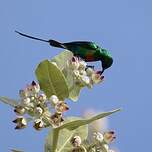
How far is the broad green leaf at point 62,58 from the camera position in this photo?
14.3 ft

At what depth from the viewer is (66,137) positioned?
4.23m

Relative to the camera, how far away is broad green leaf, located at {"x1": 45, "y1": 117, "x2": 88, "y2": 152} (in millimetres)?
4090

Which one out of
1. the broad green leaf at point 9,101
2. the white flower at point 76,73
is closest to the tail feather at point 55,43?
the white flower at point 76,73

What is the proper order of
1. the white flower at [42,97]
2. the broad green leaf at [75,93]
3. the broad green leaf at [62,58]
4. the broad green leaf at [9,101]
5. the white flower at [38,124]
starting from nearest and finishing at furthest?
the white flower at [38,124] → the white flower at [42,97] → the broad green leaf at [9,101] → the broad green leaf at [75,93] → the broad green leaf at [62,58]

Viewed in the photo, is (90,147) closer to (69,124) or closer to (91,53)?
(69,124)

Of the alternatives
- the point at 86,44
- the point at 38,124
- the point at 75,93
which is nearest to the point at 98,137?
the point at 75,93

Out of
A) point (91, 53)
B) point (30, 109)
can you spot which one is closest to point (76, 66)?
point (91, 53)

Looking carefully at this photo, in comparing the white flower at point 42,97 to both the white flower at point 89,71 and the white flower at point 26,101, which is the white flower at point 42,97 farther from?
the white flower at point 89,71

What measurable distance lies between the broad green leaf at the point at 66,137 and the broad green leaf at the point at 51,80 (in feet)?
0.51

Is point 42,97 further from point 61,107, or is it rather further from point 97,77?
point 97,77

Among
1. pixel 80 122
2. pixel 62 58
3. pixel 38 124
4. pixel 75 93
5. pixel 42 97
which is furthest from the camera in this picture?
pixel 62 58

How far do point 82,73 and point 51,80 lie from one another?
171 millimetres

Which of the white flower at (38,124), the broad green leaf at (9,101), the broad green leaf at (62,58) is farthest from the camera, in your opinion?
the broad green leaf at (62,58)

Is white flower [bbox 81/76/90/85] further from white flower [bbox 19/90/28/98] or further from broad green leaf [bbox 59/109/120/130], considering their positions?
white flower [bbox 19/90/28/98]
